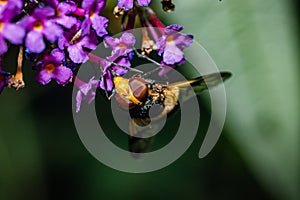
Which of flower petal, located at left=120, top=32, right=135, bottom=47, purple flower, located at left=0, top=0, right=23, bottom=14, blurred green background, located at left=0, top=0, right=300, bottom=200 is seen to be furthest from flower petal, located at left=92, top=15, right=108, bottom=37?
blurred green background, located at left=0, top=0, right=300, bottom=200

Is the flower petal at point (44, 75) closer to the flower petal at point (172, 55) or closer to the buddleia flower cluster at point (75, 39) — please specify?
the buddleia flower cluster at point (75, 39)

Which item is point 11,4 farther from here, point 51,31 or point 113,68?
point 113,68

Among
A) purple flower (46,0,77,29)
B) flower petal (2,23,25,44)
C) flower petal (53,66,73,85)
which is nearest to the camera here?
flower petal (2,23,25,44)

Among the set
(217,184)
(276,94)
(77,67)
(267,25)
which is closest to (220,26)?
(267,25)

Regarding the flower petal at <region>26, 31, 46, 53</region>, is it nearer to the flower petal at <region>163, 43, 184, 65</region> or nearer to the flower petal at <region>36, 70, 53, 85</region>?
the flower petal at <region>36, 70, 53, 85</region>

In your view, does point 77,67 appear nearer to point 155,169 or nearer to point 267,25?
point 267,25

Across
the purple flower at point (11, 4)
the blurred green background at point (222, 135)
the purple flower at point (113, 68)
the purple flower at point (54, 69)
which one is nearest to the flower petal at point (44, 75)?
the purple flower at point (54, 69)
